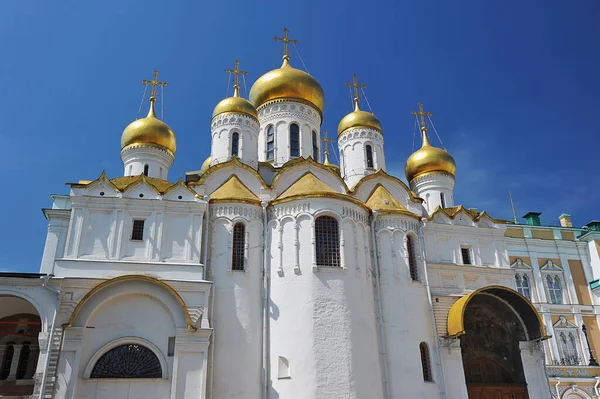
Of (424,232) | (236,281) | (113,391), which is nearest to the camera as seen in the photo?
(113,391)

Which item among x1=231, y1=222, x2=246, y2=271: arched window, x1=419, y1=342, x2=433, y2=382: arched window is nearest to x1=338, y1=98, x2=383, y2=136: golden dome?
x1=231, y1=222, x2=246, y2=271: arched window

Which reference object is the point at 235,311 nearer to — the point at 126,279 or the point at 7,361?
the point at 126,279

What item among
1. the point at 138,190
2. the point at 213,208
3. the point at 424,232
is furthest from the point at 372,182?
the point at 138,190

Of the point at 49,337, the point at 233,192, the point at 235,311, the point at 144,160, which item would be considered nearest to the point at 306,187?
the point at 233,192

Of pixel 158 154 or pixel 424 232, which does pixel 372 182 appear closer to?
pixel 424 232

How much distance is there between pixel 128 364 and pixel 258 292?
4.27m

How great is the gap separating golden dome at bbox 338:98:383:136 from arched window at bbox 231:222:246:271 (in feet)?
28.0

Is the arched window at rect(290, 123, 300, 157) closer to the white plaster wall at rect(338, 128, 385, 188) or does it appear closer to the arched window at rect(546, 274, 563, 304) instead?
the white plaster wall at rect(338, 128, 385, 188)

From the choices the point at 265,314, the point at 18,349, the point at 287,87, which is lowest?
the point at 18,349

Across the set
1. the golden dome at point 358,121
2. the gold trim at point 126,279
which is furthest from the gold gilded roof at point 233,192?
the golden dome at point 358,121

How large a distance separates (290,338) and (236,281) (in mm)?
2455

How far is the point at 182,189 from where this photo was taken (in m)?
16.7

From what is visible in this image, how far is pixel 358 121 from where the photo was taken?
909 inches

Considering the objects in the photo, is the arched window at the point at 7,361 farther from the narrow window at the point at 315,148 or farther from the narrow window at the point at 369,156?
the narrow window at the point at 369,156
